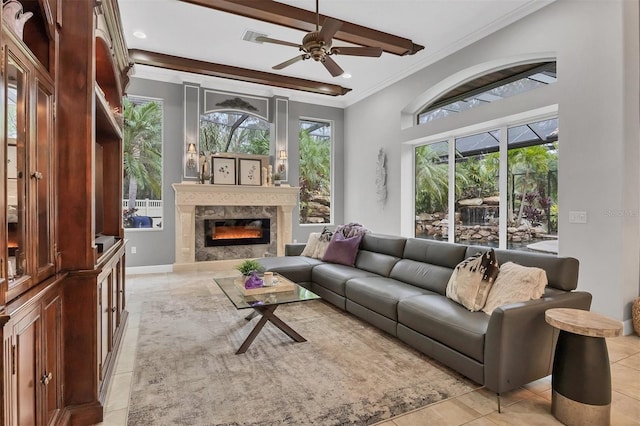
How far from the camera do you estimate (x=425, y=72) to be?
559 centimetres

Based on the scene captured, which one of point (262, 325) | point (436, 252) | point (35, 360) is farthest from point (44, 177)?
point (436, 252)

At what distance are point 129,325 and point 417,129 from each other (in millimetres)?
4938

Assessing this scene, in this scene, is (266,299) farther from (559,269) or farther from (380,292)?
(559,269)

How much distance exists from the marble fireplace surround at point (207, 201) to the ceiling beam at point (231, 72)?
1.91m

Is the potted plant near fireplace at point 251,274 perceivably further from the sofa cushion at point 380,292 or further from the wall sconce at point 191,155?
the wall sconce at point 191,155

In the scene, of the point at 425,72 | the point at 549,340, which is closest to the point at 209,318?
the point at 549,340

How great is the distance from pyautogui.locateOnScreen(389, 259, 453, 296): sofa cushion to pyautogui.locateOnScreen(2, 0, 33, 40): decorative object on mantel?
10.9 ft

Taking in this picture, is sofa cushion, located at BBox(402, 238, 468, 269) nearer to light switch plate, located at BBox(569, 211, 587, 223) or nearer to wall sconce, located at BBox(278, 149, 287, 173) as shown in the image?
light switch plate, located at BBox(569, 211, 587, 223)

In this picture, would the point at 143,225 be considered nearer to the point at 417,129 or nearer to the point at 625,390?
the point at 417,129

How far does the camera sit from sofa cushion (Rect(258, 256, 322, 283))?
4.42 meters

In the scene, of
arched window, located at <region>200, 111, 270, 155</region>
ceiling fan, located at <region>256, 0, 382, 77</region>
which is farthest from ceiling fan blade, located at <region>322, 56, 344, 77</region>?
arched window, located at <region>200, 111, 270, 155</region>

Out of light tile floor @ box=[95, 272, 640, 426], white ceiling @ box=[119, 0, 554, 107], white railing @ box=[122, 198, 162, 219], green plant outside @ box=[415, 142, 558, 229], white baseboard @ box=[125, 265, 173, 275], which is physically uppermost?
white ceiling @ box=[119, 0, 554, 107]

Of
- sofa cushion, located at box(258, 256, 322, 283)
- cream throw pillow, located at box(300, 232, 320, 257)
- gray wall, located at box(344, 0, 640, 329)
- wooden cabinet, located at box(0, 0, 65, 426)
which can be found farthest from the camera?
cream throw pillow, located at box(300, 232, 320, 257)

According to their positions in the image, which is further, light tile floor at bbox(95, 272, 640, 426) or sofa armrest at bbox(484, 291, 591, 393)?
sofa armrest at bbox(484, 291, 591, 393)
